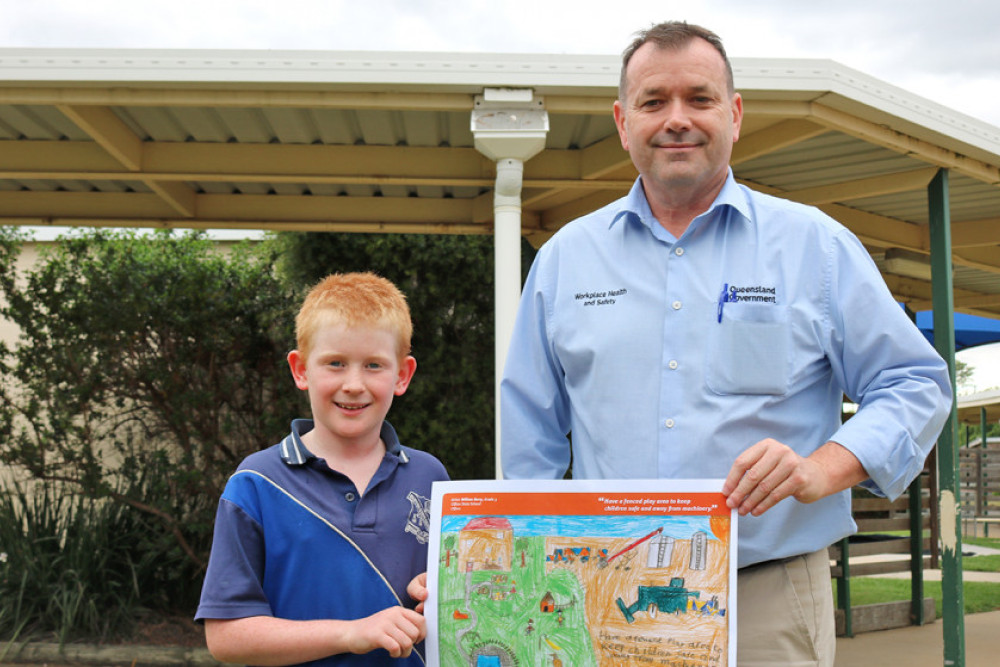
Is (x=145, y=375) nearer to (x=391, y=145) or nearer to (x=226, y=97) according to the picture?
(x=391, y=145)

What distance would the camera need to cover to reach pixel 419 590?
194cm

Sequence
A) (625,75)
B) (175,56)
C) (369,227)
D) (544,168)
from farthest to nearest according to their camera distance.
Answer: (369,227)
(544,168)
(175,56)
(625,75)

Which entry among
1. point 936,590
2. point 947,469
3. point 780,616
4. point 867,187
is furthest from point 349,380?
point 936,590

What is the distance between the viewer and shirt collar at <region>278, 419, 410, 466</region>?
81.1 inches

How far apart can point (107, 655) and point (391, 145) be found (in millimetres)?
4219

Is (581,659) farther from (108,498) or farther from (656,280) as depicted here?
(108,498)

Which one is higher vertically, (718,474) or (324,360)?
(324,360)

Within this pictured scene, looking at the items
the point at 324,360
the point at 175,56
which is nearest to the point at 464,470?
the point at 175,56

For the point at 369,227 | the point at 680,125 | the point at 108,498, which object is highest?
the point at 369,227

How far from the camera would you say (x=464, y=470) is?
27.1 ft

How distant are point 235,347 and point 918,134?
565 cm

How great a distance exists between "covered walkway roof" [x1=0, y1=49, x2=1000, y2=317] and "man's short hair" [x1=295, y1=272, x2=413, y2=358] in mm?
2863

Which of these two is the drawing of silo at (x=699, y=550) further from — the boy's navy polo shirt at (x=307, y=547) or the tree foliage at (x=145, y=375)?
the tree foliage at (x=145, y=375)

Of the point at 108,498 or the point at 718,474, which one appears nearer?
the point at 718,474
